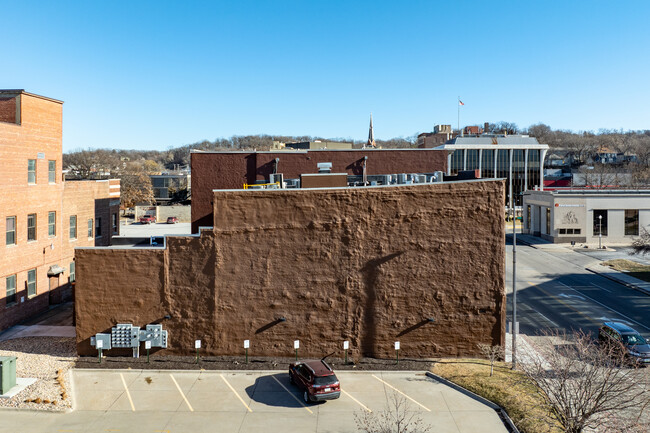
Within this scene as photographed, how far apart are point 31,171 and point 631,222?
67.8 metres

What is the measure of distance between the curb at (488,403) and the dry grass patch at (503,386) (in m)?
0.15

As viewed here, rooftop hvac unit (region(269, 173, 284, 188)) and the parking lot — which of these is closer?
the parking lot

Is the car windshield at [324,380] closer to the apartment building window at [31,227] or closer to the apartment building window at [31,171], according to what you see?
the apartment building window at [31,227]

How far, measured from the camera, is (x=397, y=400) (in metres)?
21.1

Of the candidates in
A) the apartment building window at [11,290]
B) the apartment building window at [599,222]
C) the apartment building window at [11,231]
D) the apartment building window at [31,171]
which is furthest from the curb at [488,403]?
the apartment building window at [599,222]

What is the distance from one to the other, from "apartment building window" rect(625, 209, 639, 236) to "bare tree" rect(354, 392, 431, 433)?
57667mm

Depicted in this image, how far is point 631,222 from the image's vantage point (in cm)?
6569

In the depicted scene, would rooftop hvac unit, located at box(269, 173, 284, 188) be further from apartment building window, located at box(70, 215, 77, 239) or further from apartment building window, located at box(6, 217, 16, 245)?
apartment building window, located at box(70, 215, 77, 239)

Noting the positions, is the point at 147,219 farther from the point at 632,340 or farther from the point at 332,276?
the point at 632,340

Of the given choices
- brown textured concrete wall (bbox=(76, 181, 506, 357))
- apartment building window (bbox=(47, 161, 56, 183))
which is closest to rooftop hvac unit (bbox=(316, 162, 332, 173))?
brown textured concrete wall (bbox=(76, 181, 506, 357))

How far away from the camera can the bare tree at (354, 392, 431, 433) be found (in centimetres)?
1828

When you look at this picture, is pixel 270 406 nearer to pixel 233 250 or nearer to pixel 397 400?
pixel 397 400

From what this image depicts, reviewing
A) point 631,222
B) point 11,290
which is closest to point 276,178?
point 11,290

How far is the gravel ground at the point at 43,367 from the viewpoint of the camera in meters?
20.6
